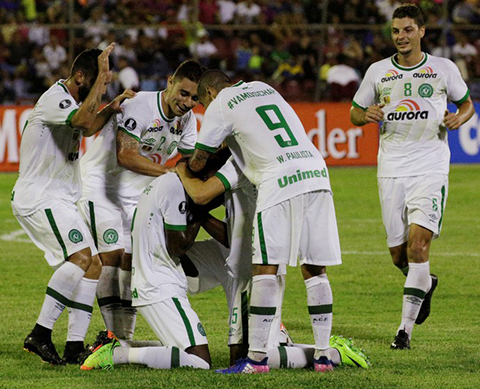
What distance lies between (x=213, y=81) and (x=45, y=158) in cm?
136

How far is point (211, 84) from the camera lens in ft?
23.1

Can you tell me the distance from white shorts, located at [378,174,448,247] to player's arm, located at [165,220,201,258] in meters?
2.02

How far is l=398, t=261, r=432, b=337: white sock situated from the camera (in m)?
7.80

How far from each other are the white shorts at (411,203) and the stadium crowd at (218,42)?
1373 cm

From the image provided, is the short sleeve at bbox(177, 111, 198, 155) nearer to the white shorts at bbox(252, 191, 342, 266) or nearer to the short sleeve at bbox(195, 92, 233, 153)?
the short sleeve at bbox(195, 92, 233, 153)

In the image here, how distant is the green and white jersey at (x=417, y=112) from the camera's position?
823 cm

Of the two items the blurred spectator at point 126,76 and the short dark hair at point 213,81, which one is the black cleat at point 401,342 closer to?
the short dark hair at point 213,81

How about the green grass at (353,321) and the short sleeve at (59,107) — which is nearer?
the green grass at (353,321)

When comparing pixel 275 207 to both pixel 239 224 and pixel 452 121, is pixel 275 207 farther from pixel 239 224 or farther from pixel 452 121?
pixel 452 121

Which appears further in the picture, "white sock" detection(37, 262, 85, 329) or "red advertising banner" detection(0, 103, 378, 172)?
"red advertising banner" detection(0, 103, 378, 172)

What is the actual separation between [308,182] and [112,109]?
1.94 m

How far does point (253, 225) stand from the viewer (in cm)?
666

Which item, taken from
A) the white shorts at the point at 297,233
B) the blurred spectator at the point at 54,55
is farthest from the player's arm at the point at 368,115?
the blurred spectator at the point at 54,55

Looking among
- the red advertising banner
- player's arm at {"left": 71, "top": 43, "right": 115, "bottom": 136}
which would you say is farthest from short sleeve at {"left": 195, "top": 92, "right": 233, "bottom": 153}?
the red advertising banner
